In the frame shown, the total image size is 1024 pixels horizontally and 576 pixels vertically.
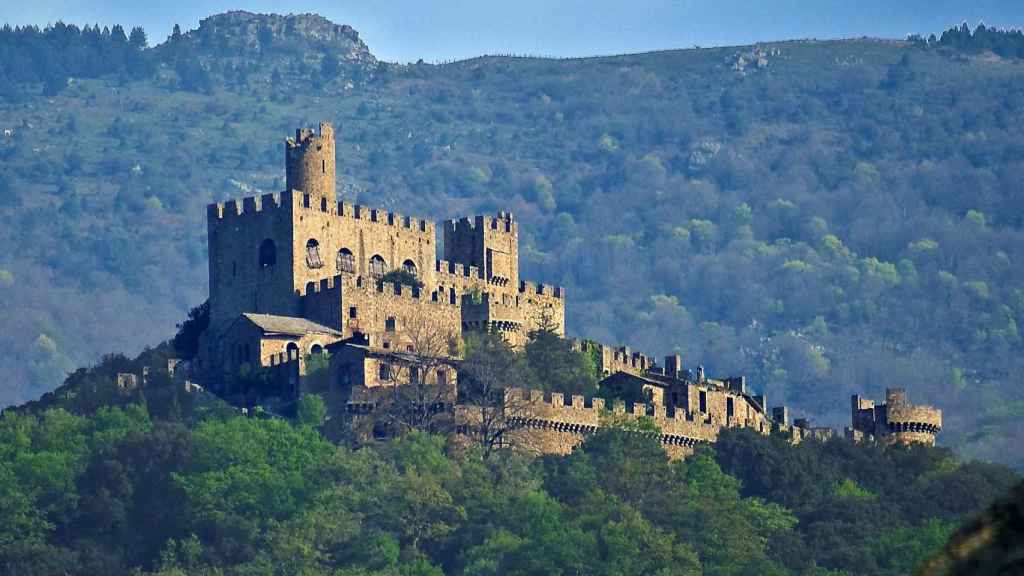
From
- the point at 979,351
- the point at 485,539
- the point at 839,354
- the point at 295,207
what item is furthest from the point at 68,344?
the point at 485,539

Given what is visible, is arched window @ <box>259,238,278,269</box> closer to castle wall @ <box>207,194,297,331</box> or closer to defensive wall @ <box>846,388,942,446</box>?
castle wall @ <box>207,194,297,331</box>

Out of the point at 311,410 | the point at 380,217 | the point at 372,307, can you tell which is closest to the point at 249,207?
the point at 380,217

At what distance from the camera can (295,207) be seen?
74.3 metres

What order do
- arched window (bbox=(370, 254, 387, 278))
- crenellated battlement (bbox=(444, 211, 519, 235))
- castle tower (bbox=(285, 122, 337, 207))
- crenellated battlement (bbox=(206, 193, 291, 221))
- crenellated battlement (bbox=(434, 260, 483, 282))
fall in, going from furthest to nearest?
crenellated battlement (bbox=(444, 211, 519, 235)), crenellated battlement (bbox=(434, 260, 483, 282)), castle tower (bbox=(285, 122, 337, 207)), arched window (bbox=(370, 254, 387, 278)), crenellated battlement (bbox=(206, 193, 291, 221))

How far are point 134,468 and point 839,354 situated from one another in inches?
5129

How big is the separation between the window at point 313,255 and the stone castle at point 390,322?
0.06m

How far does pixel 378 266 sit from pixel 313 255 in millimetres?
3516

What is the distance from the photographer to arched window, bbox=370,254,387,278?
252ft

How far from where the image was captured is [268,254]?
243 feet

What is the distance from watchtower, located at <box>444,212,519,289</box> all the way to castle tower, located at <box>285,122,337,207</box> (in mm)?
5752

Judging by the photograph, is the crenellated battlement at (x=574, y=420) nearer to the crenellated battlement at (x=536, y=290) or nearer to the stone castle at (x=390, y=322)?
the stone castle at (x=390, y=322)

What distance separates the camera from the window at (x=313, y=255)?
74.1 metres

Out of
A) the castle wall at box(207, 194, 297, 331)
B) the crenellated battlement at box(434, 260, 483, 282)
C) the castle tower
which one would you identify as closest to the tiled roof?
the castle wall at box(207, 194, 297, 331)

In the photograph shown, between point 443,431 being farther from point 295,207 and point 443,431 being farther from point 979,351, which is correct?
point 979,351
